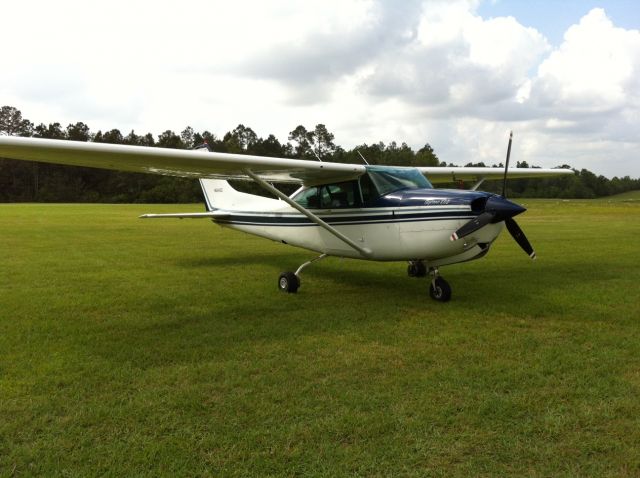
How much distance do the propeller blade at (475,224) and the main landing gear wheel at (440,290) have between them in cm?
101

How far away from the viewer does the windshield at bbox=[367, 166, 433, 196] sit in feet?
24.4

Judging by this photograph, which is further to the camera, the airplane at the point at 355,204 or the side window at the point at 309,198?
the side window at the point at 309,198

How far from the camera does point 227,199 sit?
11312 millimetres

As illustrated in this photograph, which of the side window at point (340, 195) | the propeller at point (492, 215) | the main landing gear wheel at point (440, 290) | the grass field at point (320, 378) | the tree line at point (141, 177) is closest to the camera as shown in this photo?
the grass field at point (320, 378)

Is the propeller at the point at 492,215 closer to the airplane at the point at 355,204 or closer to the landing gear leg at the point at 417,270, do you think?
the airplane at the point at 355,204

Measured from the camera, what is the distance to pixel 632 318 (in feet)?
19.6

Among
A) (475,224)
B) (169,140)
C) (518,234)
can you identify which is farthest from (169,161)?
(169,140)

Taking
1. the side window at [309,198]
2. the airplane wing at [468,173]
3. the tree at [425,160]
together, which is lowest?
the side window at [309,198]

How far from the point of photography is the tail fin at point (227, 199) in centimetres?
1053

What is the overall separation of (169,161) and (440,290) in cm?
421

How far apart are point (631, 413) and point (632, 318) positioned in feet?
10.1

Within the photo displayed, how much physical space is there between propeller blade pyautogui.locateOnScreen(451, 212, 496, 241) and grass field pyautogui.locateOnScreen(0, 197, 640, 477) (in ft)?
3.49

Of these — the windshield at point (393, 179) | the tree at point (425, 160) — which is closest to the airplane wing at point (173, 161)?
the windshield at point (393, 179)

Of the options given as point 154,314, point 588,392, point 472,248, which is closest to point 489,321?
point 472,248
